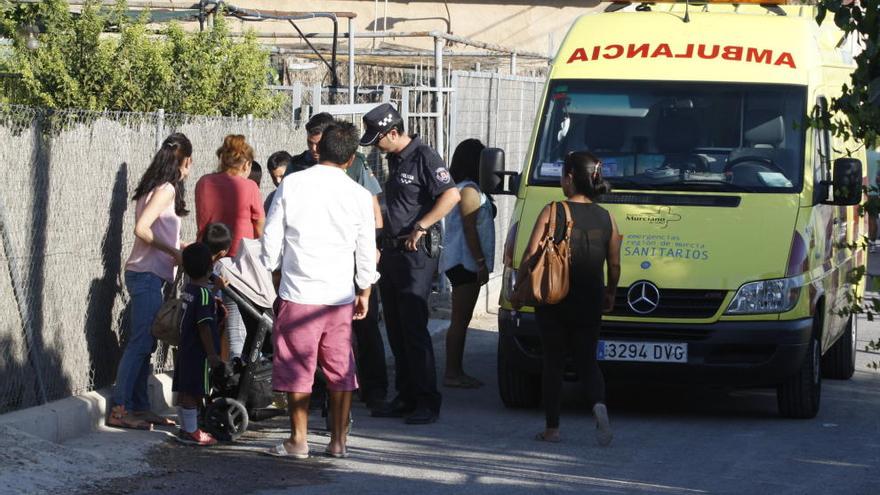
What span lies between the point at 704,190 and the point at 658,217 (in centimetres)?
49

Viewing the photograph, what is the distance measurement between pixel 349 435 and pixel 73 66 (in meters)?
6.40

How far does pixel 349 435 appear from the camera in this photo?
354 inches

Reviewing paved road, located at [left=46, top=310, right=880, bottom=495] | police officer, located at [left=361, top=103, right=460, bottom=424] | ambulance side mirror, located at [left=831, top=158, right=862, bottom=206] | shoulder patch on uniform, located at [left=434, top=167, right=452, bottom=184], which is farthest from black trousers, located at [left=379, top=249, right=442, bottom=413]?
ambulance side mirror, located at [left=831, top=158, right=862, bottom=206]

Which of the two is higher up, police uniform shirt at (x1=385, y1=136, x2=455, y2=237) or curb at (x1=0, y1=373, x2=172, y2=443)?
police uniform shirt at (x1=385, y1=136, x2=455, y2=237)

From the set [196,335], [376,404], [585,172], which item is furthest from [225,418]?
[585,172]

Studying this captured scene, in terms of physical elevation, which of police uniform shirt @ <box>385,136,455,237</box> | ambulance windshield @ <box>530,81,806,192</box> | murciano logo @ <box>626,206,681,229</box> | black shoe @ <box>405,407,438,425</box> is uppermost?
ambulance windshield @ <box>530,81,806,192</box>

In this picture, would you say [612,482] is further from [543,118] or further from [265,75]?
[265,75]

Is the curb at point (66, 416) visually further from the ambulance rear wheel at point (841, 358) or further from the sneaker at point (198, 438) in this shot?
the ambulance rear wheel at point (841, 358)

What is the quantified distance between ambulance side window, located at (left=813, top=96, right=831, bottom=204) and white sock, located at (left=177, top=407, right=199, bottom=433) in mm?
4397

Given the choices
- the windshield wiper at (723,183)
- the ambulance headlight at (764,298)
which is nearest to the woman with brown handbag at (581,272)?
the ambulance headlight at (764,298)

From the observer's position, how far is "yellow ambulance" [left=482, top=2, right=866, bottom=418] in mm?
9289

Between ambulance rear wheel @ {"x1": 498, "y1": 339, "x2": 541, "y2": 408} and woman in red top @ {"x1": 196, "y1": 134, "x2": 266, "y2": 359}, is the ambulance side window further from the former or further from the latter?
woman in red top @ {"x1": 196, "y1": 134, "x2": 266, "y2": 359}

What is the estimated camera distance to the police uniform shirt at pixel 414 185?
939cm

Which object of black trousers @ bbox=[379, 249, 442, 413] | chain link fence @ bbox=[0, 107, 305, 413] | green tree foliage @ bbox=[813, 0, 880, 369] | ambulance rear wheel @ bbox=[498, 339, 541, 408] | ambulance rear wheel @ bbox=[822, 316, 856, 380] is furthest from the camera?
ambulance rear wheel @ bbox=[822, 316, 856, 380]
